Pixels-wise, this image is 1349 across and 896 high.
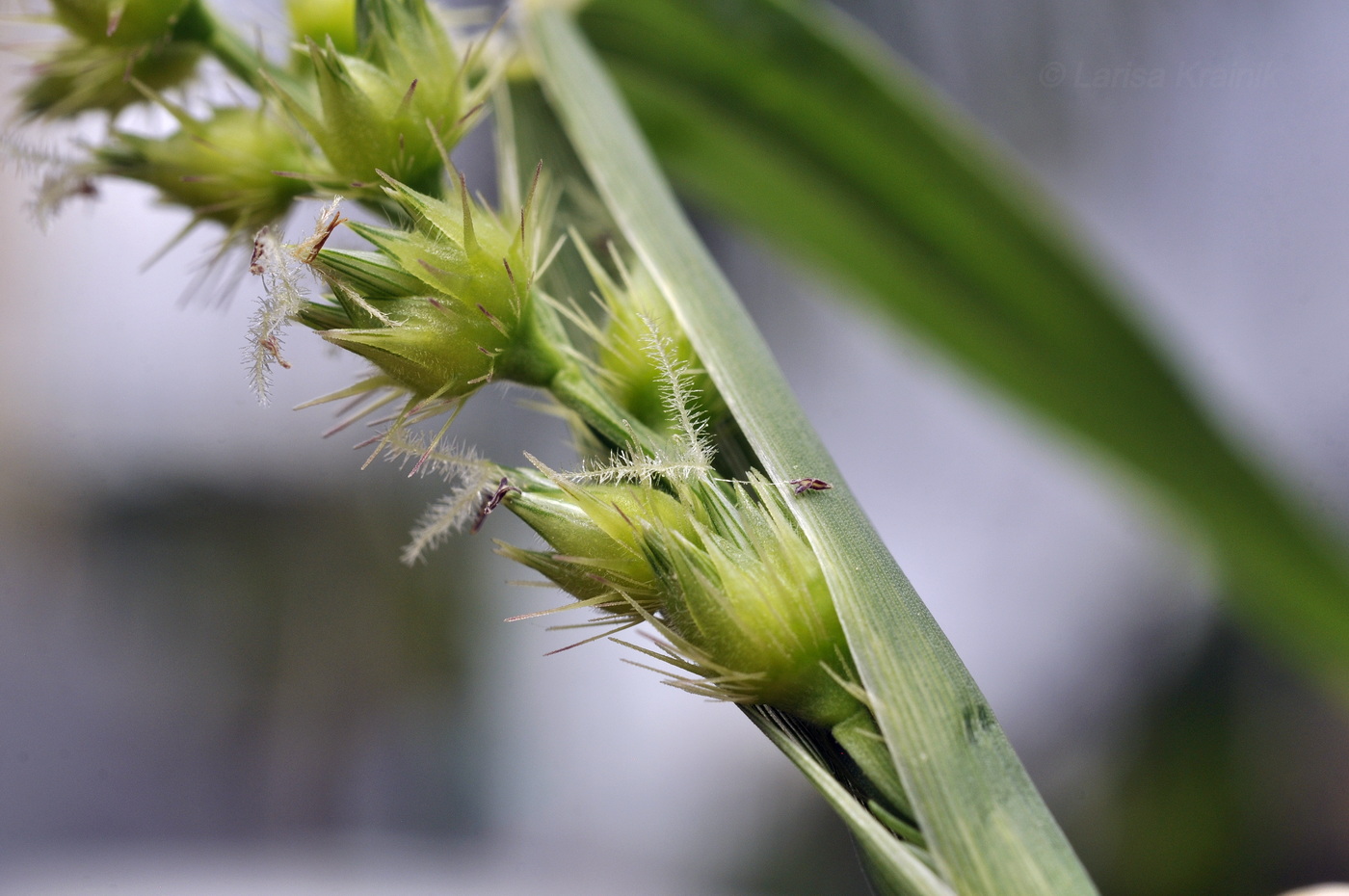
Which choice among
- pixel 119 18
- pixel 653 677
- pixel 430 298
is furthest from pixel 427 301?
pixel 653 677

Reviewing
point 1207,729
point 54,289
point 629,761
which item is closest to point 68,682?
point 54,289

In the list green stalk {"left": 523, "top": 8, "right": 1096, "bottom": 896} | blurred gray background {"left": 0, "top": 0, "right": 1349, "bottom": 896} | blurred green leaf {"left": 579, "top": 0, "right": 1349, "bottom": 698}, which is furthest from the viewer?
blurred gray background {"left": 0, "top": 0, "right": 1349, "bottom": 896}

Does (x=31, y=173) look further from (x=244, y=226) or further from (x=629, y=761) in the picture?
(x=629, y=761)

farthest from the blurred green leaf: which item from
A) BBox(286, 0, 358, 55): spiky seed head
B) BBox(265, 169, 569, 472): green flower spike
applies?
BBox(265, 169, 569, 472): green flower spike

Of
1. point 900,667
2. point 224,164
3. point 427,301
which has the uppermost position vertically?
point 224,164

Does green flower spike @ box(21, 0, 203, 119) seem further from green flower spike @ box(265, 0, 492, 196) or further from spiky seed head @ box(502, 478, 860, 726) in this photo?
spiky seed head @ box(502, 478, 860, 726)

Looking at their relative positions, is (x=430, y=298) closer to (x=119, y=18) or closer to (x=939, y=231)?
(x=119, y=18)
